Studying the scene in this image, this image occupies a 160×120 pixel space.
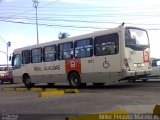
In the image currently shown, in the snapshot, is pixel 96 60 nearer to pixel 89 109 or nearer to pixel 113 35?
pixel 113 35

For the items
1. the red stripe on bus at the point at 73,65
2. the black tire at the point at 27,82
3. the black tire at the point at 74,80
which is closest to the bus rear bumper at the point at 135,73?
the red stripe on bus at the point at 73,65

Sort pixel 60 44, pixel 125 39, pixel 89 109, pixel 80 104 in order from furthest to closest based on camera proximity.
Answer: pixel 60 44 < pixel 125 39 < pixel 80 104 < pixel 89 109

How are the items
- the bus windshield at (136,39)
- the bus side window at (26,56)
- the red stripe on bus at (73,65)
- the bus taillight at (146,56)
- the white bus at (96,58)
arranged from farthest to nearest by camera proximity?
1. the bus side window at (26,56)
2. the red stripe on bus at (73,65)
3. the bus taillight at (146,56)
4. the bus windshield at (136,39)
5. the white bus at (96,58)

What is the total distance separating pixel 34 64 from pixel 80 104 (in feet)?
43.7

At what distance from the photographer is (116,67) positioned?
21312 mm

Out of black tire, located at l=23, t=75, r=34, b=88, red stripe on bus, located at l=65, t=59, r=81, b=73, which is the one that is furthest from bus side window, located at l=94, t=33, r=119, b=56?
black tire, located at l=23, t=75, r=34, b=88

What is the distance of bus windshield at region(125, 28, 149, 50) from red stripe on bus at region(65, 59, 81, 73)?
345cm

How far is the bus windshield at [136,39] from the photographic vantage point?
848 inches

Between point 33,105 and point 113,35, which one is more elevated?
point 113,35

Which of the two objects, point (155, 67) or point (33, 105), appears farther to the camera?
point (155, 67)

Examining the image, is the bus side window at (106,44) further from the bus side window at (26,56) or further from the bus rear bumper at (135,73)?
the bus side window at (26,56)

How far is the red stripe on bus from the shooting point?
77.8ft

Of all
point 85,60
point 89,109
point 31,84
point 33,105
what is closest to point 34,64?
point 31,84

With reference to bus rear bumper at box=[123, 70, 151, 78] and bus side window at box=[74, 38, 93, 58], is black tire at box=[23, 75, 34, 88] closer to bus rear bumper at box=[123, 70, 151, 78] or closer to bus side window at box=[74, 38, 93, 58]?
bus side window at box=[74, 38, 93, 58]
